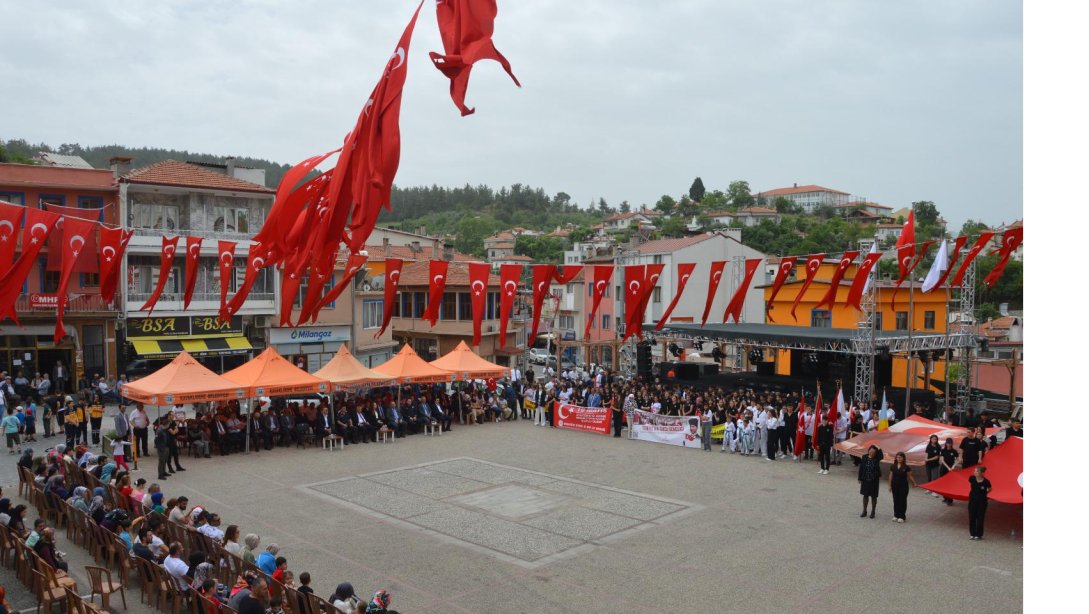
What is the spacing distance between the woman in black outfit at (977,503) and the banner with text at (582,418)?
13.4 m

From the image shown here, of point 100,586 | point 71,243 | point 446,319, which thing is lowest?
point 100,586

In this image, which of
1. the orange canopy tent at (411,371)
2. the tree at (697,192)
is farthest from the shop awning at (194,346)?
the tree at (697,192)

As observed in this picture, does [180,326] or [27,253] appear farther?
[180,326]

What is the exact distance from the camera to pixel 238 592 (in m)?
9.52

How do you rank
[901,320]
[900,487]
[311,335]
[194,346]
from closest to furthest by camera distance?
[900,487]
[194,346]
[311,335]
[901,320]

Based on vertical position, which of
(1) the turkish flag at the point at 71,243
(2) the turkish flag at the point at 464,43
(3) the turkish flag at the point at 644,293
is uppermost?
(2) the turkish flag at the point at 464,43

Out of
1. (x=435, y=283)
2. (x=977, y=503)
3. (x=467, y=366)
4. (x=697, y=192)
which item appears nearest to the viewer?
(x=977, y=503)

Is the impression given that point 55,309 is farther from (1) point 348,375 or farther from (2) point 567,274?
(2) point 567,274

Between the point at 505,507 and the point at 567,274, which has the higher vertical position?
the point at 567,274

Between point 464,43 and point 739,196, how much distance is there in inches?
6465

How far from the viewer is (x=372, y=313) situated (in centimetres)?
4703

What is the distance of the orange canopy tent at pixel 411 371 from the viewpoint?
1035 inches

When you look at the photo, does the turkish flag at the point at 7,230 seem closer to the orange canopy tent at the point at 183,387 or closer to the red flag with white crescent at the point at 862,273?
the orange canopy tent at the point at 183,387

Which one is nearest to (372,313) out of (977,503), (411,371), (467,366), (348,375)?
(467,366)
